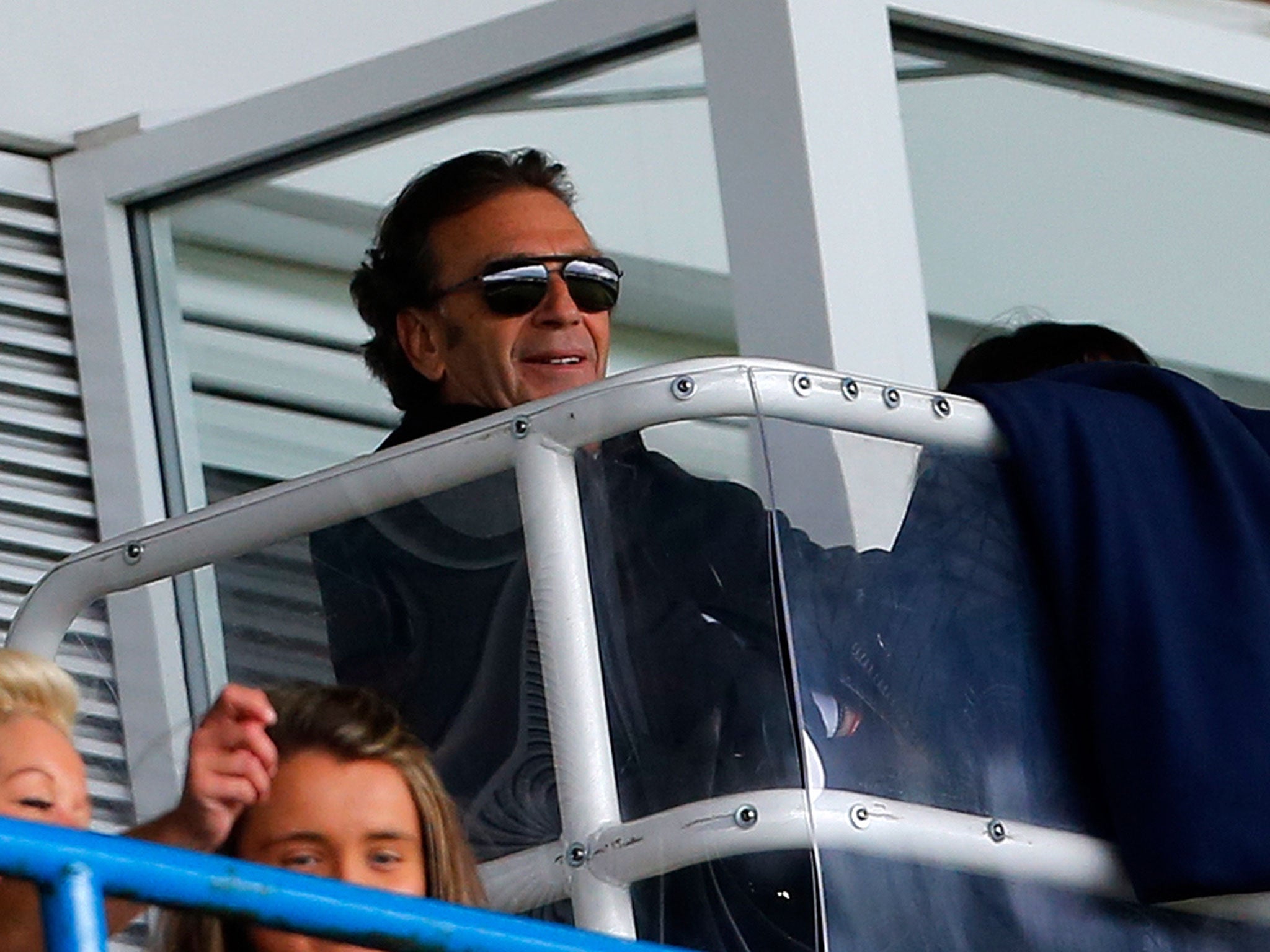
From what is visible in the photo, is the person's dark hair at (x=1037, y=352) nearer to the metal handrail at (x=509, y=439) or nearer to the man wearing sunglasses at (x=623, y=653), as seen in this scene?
the metal handrail at (x=509, y=439)

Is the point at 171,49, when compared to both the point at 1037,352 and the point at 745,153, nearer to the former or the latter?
the point at 745,153

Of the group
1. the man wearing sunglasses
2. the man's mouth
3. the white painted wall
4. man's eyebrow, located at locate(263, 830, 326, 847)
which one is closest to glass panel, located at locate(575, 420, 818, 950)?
the man wearing sunglasses

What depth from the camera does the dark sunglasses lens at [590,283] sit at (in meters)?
3.77

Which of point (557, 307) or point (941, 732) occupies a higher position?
point (557, 307)

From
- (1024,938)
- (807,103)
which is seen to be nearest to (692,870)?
(1024,938)

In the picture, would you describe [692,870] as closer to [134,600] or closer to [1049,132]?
[134,600]

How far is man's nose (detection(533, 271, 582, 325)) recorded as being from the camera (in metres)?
3.73

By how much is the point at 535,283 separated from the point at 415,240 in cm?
17

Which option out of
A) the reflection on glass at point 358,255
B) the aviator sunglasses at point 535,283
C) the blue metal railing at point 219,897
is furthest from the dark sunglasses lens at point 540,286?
the blue metal railing at point 219,897

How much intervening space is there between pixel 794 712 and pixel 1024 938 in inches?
12.8

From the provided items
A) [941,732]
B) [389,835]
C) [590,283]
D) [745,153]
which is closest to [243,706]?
[389,835]

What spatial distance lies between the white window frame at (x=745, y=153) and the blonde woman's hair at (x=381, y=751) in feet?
1.63

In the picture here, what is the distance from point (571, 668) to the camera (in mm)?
3010

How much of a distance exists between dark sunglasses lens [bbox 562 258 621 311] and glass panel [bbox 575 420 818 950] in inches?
27.7
